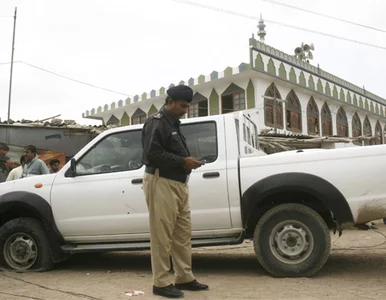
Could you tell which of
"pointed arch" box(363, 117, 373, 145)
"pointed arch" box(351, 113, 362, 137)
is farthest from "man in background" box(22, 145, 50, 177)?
"pointed arch" box(363, 117, 373, 145)

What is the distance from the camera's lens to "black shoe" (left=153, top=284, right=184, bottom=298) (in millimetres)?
3486

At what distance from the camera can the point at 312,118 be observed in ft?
74.3

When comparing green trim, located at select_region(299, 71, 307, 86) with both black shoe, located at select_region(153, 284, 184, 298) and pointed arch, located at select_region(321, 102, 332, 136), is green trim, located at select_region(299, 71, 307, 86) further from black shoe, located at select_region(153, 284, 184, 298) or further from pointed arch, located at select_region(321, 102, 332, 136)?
black shoe, located at select_region(153, 284, 184, 298)

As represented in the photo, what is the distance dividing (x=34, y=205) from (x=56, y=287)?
41.9 inches

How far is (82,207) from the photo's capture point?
15.1 ft

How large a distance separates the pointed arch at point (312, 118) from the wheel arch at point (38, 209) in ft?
62.8

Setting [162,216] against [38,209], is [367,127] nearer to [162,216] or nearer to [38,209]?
[38,209]

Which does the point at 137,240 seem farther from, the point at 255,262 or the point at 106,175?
the point at 255,262

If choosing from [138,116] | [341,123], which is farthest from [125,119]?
[341,123]

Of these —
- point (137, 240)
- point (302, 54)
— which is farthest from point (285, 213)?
point (302, 54)

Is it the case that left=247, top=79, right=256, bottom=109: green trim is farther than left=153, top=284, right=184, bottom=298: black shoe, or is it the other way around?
left=247, top=79, right=256, bottom=109: green trim

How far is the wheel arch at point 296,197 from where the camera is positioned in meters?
4.01

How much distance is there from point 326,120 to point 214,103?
760 cm

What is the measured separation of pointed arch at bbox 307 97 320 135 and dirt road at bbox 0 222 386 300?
17.0m
